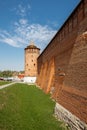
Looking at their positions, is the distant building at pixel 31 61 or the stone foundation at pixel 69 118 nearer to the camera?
the stone foundation at pixel 69 118

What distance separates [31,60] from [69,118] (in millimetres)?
37651

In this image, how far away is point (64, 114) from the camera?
942 cm

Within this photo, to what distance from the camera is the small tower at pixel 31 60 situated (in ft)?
149

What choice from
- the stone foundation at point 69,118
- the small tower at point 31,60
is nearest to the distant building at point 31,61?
the small tower at point 31,60

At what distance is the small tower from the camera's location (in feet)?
149

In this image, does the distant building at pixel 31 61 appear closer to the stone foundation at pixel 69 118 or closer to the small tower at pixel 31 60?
the small tower at pixel 31 60

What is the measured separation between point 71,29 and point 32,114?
17.9ft

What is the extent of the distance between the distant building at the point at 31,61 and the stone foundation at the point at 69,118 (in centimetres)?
3465

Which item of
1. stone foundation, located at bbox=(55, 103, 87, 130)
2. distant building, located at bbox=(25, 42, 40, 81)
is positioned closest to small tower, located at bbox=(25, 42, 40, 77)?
distant building, located at bbox=(25, 42, 40, 81)

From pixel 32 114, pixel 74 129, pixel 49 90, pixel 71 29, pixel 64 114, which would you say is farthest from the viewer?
pixel 49 90

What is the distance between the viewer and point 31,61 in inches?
1804

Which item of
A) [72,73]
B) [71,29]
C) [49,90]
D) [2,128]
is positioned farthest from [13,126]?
[49,90]

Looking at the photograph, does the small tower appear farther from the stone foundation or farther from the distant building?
the stone foundation

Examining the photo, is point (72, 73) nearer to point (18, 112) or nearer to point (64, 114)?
point (64, 114)
